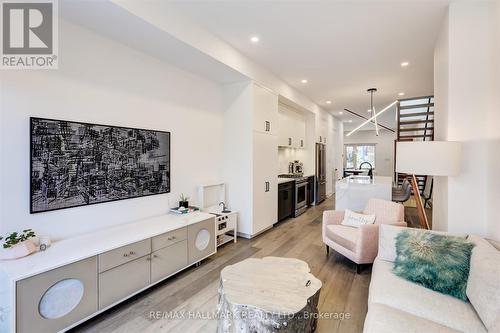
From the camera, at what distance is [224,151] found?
4.46 meters

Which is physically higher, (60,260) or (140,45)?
(140,45)

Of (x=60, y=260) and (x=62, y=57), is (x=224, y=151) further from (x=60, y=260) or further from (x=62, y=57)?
(x=60, y=260)

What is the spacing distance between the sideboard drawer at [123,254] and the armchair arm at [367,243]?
7.84 feet

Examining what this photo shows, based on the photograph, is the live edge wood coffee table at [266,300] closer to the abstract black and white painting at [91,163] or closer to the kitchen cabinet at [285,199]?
the abstract black and white painting at [91,163]

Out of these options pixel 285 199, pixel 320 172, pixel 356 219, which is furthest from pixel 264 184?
pixel 320 172

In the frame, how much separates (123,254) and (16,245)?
79 centimetres

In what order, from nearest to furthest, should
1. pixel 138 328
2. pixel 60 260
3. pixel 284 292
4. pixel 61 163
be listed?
pixel 284 292
pixel 60 260
pixel 138 328
pixel 61 163

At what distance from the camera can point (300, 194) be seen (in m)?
6.15

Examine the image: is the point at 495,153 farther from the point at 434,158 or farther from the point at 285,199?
the point at 285,199

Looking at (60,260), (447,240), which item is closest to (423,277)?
(447,240)

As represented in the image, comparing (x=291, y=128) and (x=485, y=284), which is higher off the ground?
(x=291, y=128)

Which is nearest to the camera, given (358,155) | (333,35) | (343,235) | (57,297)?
(57,297)

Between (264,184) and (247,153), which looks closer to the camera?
(247,153)

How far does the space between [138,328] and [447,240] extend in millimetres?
2703
